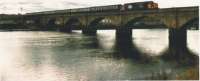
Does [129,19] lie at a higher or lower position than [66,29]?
higher

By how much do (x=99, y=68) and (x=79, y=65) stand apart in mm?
2510

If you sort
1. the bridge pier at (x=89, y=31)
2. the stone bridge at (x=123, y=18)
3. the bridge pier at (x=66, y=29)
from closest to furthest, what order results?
the stone bridge at (x=123, y=18), the bridge pier at (x=89, y=31), the bridge pier at (x=66, y=29)

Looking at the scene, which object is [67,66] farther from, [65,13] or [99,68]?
[65,13]

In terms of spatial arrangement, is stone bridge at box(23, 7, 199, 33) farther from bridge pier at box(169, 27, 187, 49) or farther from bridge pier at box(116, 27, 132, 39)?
bridge pier at box(169, 27, 187, 49)

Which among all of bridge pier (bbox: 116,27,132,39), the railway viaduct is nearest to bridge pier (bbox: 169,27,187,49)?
the railway viaduct

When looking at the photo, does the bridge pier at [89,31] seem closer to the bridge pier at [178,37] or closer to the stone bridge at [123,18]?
the stone bridge at [123,18]

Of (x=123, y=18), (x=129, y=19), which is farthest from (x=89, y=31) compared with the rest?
(x=129, y=19)

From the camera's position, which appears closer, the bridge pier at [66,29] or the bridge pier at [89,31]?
the bridge pier at [89,31]

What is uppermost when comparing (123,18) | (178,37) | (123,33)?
(123,18)

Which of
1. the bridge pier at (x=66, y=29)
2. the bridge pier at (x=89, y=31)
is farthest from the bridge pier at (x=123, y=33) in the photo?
the bridge pier at (x=66, y=29)

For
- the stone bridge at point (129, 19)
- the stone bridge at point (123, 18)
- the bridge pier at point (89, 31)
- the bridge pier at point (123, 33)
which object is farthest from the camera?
the bridge pier at point (89, 31)

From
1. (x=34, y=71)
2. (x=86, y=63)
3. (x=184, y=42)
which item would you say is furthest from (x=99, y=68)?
(x=184, y=42)

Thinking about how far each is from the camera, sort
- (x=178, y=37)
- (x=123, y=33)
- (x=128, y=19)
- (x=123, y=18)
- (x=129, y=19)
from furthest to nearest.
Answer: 1. (x=123, y=33)
2. (x=123, y=18)
3. (x=128, y=19)
4. (x=129, y=19)
5. (x=178, y=37)

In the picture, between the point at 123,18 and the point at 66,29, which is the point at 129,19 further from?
the point at 66,29
